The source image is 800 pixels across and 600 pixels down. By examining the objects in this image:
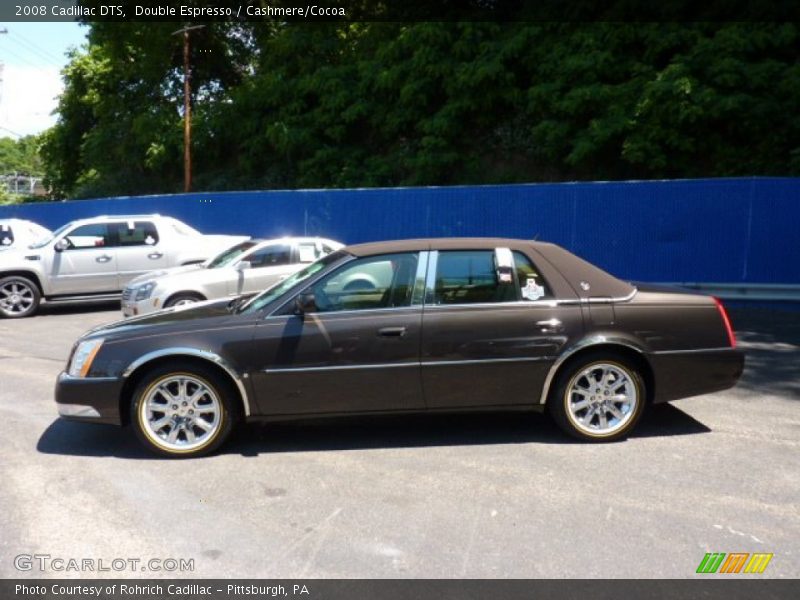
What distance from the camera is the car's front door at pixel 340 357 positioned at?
519 cm

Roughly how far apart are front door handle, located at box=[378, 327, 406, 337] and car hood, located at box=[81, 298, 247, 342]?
1028 millimetres

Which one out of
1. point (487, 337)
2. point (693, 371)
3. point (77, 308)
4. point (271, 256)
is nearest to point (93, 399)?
point (487, 337)

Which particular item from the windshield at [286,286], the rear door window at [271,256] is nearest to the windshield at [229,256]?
the rear door window at [271,256]

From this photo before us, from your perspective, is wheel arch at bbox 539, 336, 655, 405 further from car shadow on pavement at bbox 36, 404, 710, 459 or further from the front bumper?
the front bumper

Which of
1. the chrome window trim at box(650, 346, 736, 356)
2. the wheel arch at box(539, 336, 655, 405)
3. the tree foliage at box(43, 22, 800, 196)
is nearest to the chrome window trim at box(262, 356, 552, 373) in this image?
the wheel arch at box(539, 336, 655, 405)

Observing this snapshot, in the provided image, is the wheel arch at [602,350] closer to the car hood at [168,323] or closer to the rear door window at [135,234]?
the car hood at [168,323]

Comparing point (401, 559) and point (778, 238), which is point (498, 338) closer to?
point (401, 559)

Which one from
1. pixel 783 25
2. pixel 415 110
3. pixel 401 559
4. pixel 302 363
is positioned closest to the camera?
pixel 401 559

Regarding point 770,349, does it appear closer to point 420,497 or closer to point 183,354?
point 420,497

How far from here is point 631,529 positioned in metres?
4.01

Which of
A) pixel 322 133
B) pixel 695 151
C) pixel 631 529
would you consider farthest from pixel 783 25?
pixel 631 529

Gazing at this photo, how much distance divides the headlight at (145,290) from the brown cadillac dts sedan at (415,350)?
4844mm

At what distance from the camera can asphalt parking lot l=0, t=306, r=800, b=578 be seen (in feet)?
12.3

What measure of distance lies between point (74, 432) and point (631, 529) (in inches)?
166
